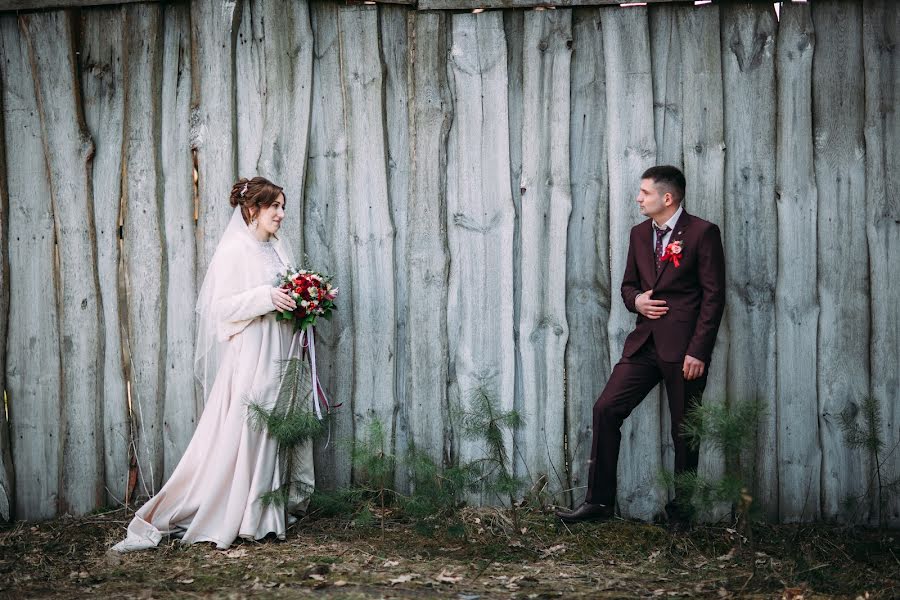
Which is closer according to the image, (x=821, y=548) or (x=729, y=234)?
(x=821, y=548)

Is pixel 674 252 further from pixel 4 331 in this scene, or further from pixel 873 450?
pixel 4 331

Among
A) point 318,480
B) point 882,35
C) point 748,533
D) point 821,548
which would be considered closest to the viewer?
point 748,533

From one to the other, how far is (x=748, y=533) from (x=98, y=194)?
469 cm

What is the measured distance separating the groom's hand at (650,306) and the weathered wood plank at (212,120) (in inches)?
110

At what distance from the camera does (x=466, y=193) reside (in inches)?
250

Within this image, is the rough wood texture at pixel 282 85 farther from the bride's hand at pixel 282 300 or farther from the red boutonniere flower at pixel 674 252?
the red boutonniere flower at pixel 674 252

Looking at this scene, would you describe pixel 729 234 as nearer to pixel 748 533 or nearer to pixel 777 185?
pixel 777 185

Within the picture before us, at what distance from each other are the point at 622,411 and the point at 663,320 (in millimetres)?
629

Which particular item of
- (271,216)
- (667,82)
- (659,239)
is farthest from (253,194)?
(667,82)

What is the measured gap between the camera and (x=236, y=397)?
5906 millimetres

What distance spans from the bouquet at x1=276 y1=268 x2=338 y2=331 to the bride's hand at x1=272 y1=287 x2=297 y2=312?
0.03 m

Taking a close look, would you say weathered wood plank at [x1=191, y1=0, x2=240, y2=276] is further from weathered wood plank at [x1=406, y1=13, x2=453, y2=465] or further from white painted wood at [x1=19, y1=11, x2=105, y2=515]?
weathered wood plank at [x1=406, y1=13, x2=453, y2=465]

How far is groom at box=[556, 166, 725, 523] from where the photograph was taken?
5691 mm

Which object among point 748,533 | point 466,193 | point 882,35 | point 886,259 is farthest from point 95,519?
point 882,35
